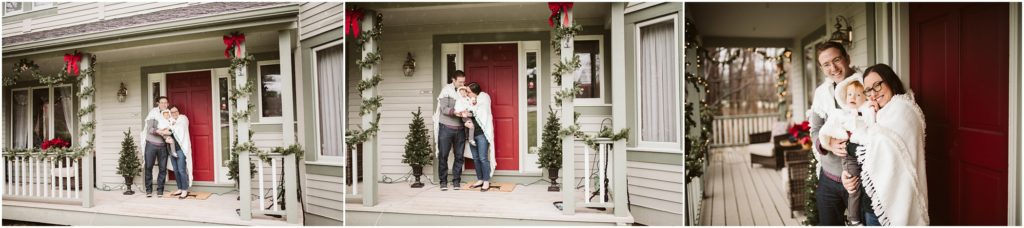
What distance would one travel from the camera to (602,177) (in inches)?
111

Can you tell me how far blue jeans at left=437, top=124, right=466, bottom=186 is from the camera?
2.90m

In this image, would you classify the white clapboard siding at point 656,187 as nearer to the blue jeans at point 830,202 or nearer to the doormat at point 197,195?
the blue jeans at point 830,202

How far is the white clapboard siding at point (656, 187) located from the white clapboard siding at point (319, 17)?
1906 mm

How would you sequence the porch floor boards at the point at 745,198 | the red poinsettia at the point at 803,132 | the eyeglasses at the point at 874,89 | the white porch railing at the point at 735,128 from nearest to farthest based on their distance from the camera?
1. the eyeglasses at the point at 874,89
2. the porch floor boards at the point at 745,198
3. the red poinsettia at the point at 803,132
4. the white porch railing at the point at 735,128

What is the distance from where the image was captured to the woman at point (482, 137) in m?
2.87

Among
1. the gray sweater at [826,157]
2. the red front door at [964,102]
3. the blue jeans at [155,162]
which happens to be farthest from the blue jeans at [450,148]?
the red front door at [964,102]

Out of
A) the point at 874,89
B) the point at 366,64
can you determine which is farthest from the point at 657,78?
the point at 366,64

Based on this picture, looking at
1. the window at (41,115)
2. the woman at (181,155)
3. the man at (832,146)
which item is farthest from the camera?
the window at (41,115)

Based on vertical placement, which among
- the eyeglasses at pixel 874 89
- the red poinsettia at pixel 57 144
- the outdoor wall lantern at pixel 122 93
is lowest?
the red poinsettia at pixel 57 144

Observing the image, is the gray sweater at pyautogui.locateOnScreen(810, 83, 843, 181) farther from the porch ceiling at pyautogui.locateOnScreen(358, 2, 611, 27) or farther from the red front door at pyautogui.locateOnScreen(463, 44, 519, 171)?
the red front door at pyautogui.locateOnScreen(463, 44, 519, 171)

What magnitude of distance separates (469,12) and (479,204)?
44.4 inches

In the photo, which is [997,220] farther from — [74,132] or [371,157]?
A: [74,132]

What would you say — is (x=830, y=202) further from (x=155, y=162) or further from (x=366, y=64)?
(x=155, y=162)

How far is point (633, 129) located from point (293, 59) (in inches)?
78.5
